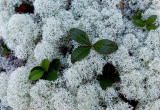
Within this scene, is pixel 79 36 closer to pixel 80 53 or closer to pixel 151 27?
pixel 80 53

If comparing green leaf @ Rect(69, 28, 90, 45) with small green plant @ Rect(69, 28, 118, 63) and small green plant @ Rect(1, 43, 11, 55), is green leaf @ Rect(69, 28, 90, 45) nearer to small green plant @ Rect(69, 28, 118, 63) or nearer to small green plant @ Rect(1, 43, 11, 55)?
small green plant @ Rect(69, 28, 118, 63)

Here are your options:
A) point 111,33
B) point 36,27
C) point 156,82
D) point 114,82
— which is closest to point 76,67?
point 114,82

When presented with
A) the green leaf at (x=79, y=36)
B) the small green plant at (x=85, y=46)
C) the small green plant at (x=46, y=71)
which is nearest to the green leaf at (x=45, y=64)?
the small green plant at (x=46, y=71)

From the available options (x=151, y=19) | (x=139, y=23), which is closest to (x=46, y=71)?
(x=139, y=23)

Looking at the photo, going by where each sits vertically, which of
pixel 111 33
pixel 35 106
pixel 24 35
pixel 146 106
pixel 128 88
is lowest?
pixel 35 106

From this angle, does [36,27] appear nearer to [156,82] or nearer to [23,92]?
[23,92]

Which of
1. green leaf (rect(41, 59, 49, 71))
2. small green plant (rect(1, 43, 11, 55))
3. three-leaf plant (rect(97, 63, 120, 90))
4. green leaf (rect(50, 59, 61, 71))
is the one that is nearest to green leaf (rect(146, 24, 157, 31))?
three-leaf plant (rect(97, 63, 120, 90))
